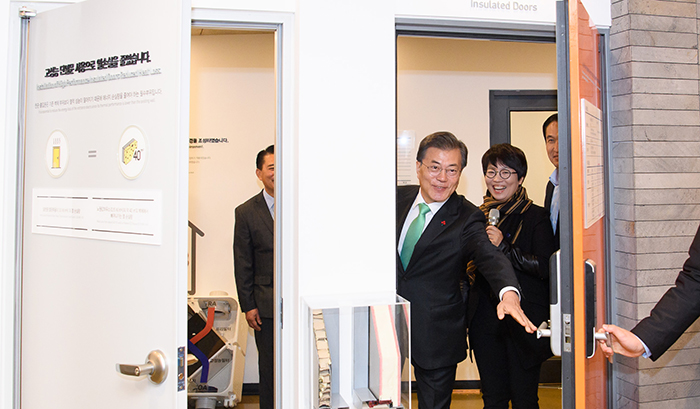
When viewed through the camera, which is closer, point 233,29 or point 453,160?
point 233,29

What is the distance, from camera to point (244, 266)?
7.30ft

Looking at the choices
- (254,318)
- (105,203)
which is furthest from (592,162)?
(105,203)

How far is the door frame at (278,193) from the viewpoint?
75.3 inches

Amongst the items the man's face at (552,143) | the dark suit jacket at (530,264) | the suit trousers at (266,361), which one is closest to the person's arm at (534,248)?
the dark suit jacket at (530,264)

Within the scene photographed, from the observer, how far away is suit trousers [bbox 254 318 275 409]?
7.24 ft

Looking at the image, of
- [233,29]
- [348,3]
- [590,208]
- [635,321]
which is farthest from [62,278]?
[635,321]

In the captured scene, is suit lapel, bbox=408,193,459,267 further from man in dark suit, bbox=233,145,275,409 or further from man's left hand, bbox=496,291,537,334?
man in dark suit, bbox=233,145,275,409

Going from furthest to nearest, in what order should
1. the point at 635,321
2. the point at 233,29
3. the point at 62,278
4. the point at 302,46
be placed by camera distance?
the point at 635,321
the point at 233,29
the point at 302,46
the point at 62,278

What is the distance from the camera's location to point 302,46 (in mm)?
1973

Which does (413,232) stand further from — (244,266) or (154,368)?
(154,368)

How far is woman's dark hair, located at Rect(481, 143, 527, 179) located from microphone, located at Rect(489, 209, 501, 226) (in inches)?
7.8

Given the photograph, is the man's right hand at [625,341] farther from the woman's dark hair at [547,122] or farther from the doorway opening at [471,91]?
the woman's dark hair at [547,122]

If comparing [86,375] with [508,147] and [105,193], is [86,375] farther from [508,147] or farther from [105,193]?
[508,147]

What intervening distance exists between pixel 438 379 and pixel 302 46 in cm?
152
